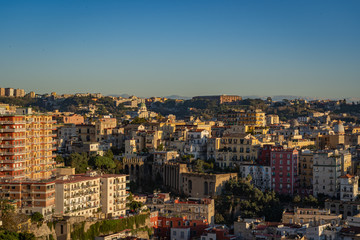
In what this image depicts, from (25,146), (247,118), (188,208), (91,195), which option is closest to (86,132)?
(25,146)

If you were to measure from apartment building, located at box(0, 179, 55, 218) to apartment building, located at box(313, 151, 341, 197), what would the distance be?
21635 mm

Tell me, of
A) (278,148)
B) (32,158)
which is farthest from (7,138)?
(278,148)

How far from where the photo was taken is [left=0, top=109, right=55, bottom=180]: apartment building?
45875mm

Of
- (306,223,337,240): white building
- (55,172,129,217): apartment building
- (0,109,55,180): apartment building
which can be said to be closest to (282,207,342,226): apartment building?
(306,223,337,240): white building

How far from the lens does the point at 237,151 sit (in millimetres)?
59469

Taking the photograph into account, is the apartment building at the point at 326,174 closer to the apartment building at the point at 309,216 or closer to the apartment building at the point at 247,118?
the apartment building at the point at 309,216

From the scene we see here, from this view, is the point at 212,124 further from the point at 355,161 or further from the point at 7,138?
the point at 7,138

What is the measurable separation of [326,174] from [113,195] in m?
17.1

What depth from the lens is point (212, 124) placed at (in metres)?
80.5

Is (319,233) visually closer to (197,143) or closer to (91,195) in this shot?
(91,195)

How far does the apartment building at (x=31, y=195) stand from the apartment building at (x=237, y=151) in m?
21.1

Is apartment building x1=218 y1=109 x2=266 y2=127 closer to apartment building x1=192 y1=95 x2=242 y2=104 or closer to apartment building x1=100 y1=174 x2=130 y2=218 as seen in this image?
apartment building x1=100 y1=174 x2=130 y2=218

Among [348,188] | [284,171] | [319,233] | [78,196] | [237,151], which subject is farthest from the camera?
[237,151]

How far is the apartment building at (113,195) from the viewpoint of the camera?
155 feet
